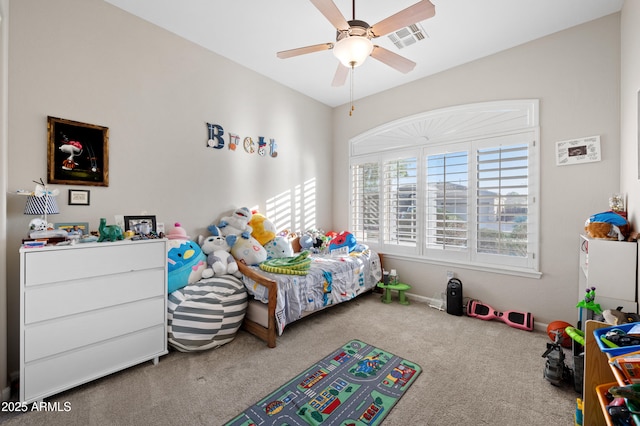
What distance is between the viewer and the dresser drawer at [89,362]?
5.58 feet

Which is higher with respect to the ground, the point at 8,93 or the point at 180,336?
the point at 8,93

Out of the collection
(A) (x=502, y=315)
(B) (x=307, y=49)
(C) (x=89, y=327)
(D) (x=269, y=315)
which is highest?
(B) (x=307, y=49)

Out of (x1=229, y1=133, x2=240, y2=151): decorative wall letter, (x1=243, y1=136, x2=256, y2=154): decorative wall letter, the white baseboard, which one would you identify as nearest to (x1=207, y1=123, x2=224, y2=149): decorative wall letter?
(x1=229, y1=133, x2=240, y2=151): decorative wall letter

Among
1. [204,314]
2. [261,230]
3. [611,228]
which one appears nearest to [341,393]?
[204,314]

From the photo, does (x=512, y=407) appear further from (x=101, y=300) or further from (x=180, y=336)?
(x=101, y=300)

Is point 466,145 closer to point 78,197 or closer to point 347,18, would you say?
point 347,18

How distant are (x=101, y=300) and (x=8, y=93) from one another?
1.58 m

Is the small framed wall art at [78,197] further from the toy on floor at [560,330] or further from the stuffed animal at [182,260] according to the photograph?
the toy on floor at [560,330]

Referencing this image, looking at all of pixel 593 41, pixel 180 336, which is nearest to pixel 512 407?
pixel 180 336

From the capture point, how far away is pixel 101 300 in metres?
1.93

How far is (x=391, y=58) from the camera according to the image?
2.12 m

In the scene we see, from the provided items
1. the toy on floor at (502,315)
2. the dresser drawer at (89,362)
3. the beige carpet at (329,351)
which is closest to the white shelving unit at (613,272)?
the beige carpet at (329,351)

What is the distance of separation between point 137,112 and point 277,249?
6.40ft

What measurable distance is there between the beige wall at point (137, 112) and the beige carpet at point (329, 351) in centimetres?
95
